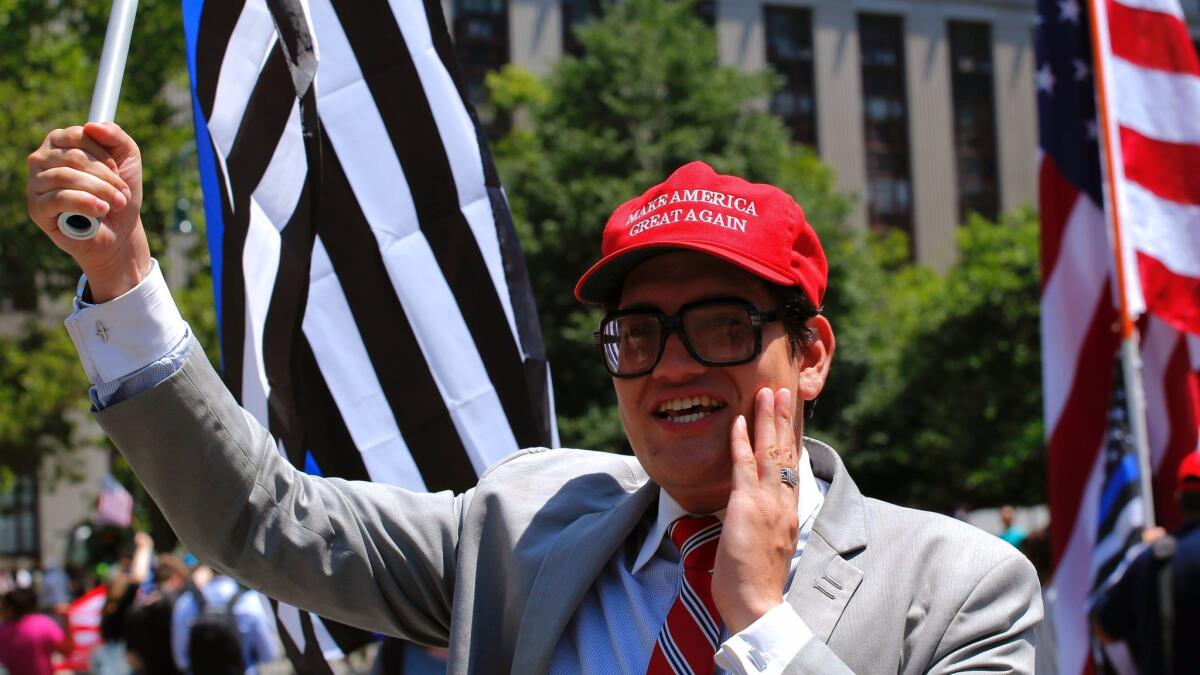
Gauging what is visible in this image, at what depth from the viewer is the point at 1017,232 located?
33.0m

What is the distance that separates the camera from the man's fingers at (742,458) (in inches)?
80.2

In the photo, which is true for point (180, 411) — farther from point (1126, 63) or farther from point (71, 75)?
point (71, 75)

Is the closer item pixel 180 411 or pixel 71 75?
pixel 180 411

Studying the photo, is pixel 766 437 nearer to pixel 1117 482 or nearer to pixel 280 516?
pixel 280 516

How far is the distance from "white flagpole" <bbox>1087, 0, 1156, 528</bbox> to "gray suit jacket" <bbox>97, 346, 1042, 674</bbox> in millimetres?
3898

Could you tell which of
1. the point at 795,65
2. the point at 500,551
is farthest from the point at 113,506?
the point at 795,65

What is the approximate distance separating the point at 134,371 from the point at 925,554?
121 cm

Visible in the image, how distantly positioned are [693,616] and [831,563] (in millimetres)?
227

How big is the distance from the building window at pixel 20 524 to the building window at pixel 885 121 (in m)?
28.7

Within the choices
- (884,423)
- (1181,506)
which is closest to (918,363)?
(884,423)

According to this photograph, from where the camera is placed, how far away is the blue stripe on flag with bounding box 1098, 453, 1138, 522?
6.41 m

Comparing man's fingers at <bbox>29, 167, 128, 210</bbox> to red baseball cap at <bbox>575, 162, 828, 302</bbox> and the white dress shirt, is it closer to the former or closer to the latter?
the white dress shirt

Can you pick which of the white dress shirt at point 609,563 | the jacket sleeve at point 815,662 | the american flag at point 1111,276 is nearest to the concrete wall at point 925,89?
the american flag at point 1111,276

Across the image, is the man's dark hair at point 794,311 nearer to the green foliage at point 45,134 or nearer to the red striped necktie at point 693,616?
the red striped necktie at point 693,616
